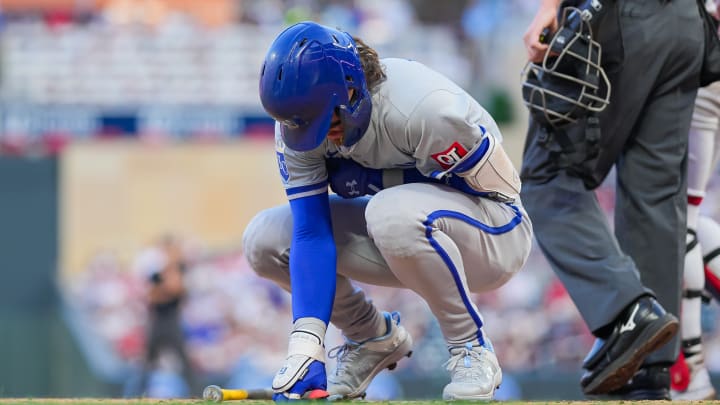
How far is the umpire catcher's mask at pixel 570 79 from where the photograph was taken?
159 inches

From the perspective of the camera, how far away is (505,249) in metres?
3.82

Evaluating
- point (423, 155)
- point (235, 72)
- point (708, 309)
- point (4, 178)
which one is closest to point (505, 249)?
point (423, 155)

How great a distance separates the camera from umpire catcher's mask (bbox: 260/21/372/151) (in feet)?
10.9

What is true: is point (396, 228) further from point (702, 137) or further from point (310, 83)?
point (702, 137)

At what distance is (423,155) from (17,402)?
1.36m

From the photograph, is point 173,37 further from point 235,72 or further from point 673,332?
point 673,332

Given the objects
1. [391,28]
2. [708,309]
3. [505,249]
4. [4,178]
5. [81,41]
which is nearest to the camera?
[505,249]

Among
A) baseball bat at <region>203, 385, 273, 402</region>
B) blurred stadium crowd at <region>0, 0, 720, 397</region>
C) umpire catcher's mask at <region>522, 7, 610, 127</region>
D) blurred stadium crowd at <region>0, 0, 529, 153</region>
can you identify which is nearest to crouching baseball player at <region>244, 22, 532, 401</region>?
baseball bat at <region>203, 385, 273, 402</region>

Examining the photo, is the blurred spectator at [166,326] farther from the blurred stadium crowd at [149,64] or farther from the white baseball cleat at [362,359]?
the white baseball cleat at [362,359]

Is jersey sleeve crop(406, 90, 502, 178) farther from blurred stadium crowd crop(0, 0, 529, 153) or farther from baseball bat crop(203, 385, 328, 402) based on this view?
blurred stadium crowd crop(0, 0, 529, 153)

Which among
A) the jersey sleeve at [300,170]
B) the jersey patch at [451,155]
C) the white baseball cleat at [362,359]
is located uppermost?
the jersey patch at [451,155]

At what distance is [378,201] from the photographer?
3.55m

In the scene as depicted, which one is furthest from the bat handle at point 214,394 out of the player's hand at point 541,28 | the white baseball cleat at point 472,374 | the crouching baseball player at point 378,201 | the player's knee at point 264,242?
the player's hand at point 541,28

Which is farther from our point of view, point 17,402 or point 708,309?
point 708,309
